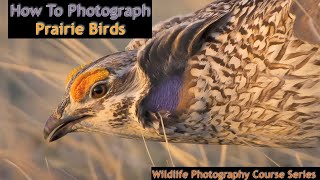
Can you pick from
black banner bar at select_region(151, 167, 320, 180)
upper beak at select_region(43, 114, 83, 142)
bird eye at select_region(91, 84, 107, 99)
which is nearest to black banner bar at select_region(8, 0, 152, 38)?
bird eye at select_region(91, 84, 107, 99)

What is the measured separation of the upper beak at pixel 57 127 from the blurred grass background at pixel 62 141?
2 cm

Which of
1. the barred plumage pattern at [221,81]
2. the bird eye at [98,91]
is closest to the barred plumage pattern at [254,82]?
the barred plumage pattern at [221,81]

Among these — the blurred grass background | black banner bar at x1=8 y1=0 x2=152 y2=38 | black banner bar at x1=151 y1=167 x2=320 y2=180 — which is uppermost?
black banner bar at x1=8 y1=0 x2=152 y2=38

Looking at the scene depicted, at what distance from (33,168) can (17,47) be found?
43 cm

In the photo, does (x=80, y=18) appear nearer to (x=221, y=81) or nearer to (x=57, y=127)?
(x=57, y=127)

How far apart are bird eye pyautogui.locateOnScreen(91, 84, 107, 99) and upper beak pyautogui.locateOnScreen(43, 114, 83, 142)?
0.35 feet

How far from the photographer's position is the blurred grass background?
1.69 metres

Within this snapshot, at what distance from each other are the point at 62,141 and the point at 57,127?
5 centimetres

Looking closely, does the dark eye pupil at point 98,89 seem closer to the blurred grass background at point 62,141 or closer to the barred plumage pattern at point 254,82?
the blurred grass background at point 62,141

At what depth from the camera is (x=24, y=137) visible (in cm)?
173

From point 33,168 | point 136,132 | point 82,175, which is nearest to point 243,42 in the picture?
point 136,132

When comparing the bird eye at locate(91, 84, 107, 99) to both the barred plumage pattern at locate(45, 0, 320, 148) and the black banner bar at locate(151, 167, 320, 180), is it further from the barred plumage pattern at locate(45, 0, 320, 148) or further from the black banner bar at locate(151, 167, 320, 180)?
the black banner bar at locate(151, 167, 320, 180)

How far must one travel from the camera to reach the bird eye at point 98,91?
1663mm

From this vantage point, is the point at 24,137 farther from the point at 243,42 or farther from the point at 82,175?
the point at 243,42
